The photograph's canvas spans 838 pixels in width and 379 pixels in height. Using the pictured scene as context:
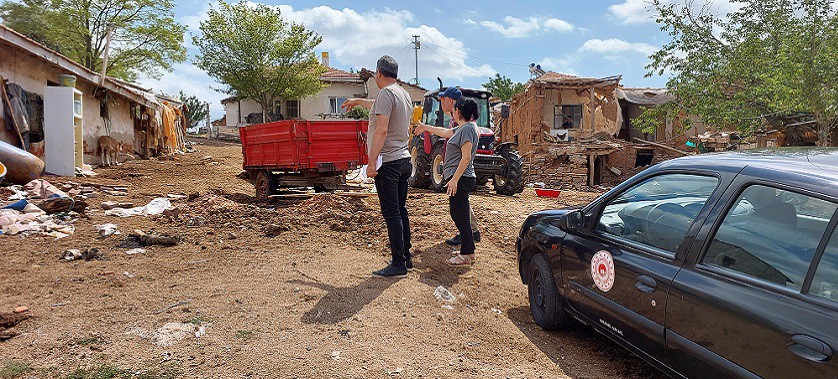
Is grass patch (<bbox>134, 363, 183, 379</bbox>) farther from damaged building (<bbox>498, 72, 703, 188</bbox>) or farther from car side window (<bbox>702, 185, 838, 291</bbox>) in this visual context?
damaged building (<bbox>498, 72, 703, 188</bbox>)

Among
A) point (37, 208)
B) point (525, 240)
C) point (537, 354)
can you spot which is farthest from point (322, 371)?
point (37, 208)

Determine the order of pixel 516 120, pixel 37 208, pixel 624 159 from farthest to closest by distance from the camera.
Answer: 1. pixel 516 120
2. pixel 624 159
3. pixel 37 208

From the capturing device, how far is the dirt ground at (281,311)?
303 centimetres

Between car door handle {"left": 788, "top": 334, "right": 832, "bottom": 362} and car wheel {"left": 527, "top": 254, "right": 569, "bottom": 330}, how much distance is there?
1732mm

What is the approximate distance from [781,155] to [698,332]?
965mm

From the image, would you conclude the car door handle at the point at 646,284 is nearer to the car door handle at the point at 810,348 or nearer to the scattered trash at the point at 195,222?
the car door handle at the point at 810,348

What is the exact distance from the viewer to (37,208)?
23.8 feet

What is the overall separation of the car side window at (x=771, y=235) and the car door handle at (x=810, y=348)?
0.20 m

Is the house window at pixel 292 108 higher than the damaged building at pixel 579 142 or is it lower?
higher

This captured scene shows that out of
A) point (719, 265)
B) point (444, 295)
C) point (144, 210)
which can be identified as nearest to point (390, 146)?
point (444, 295)

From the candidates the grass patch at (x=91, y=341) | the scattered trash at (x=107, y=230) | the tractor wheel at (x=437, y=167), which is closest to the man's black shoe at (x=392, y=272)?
the grass patch at (x=91, y=341)

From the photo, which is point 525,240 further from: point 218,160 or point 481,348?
point 218,160

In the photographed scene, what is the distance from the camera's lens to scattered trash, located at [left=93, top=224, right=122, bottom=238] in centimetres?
635

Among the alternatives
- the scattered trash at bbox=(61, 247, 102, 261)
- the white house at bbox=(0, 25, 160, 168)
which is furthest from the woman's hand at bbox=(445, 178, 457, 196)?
the white house at bbox=(0, 25, 160, 168)
